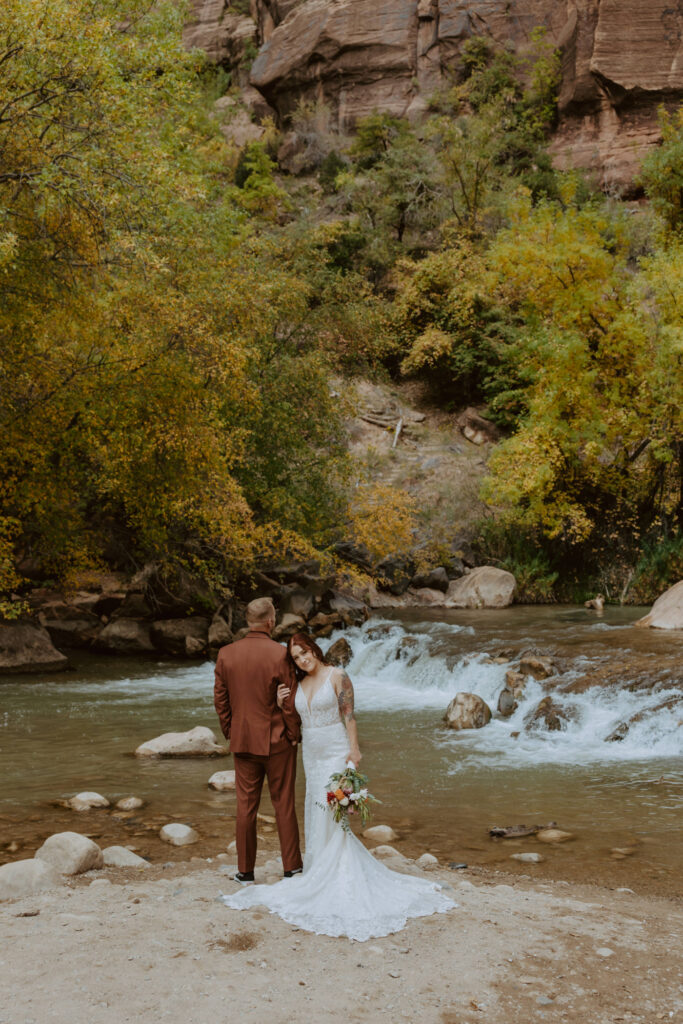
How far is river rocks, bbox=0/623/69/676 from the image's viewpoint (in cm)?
1525

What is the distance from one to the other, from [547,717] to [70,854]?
284 inches

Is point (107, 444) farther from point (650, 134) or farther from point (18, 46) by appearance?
point (650, 134)

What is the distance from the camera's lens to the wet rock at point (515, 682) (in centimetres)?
1234

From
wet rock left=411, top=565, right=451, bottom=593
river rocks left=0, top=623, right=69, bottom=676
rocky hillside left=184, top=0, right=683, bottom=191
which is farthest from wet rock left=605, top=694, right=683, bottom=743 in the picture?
rocky hillside left=184, top=0, right=683, bottom=191

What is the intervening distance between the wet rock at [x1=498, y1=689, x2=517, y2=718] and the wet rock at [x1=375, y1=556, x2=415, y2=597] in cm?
1039

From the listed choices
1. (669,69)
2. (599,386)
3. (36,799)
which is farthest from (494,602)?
(669,69)

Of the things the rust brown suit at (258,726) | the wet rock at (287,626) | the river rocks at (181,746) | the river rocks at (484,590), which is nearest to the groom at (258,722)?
the rust brown suit at (258,726)

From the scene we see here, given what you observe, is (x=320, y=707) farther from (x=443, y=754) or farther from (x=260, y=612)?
(x=443, y=754)

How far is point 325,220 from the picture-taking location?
37.3m

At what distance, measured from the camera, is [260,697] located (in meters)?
5.22

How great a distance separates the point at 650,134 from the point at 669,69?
8.73ft

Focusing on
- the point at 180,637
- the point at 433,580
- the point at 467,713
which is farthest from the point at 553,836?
the point at 433,580

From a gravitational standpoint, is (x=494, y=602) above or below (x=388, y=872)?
below

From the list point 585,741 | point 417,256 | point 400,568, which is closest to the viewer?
point 585,741
